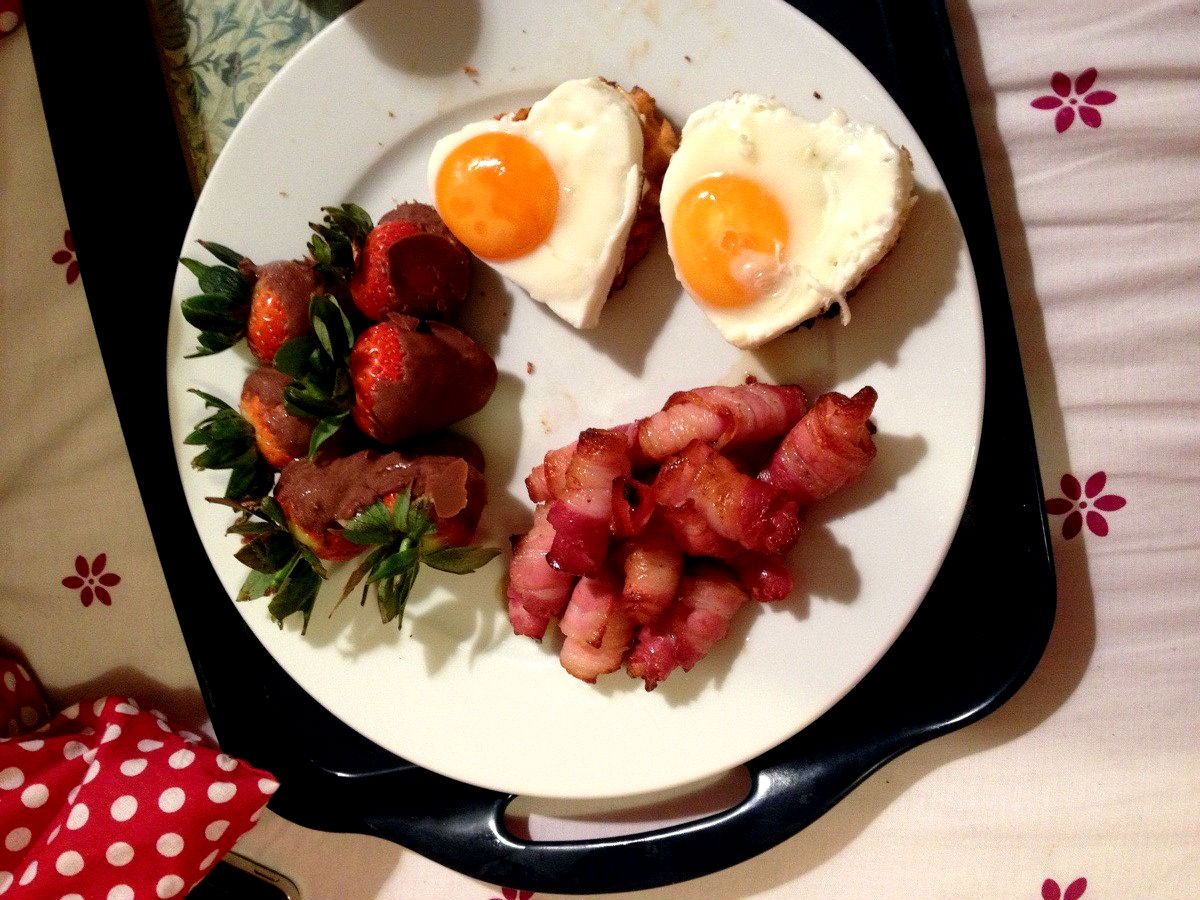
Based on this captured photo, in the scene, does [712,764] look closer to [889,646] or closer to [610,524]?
[889,646]

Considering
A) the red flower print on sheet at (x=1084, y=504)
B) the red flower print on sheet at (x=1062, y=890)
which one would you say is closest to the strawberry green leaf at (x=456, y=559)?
the red flower print on sheet at (x=1084, y=504)

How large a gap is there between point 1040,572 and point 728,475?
2.17 ft

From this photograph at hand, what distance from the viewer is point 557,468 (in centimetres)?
163

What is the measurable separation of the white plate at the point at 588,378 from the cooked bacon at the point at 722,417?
12cm

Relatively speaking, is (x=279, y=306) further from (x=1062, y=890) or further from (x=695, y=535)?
(x=1062, y=890)

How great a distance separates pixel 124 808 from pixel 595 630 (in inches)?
43.8

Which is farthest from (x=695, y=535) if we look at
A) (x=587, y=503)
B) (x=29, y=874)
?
(x=29, y=874)

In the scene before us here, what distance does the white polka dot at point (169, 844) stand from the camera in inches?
72.1

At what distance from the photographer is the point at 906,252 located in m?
1.55


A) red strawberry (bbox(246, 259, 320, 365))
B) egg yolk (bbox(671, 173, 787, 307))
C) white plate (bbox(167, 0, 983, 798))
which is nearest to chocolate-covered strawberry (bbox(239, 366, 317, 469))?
red strawberry (bbox(246, 259, 320, 365))

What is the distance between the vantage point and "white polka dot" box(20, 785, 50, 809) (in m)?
1.86

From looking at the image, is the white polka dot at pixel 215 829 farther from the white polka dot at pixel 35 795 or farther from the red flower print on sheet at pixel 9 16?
the red flower print on sheet at pixel 9 16

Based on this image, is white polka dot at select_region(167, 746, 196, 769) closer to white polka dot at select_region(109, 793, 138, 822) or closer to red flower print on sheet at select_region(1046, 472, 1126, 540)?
white polka dot at select_region(109, 793, 138, 822)

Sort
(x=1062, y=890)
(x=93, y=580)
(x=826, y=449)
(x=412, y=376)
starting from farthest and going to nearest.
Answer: (x=93, y=580), (x=1062, y=890), (x=412, y=376), (x=826, y=449)
